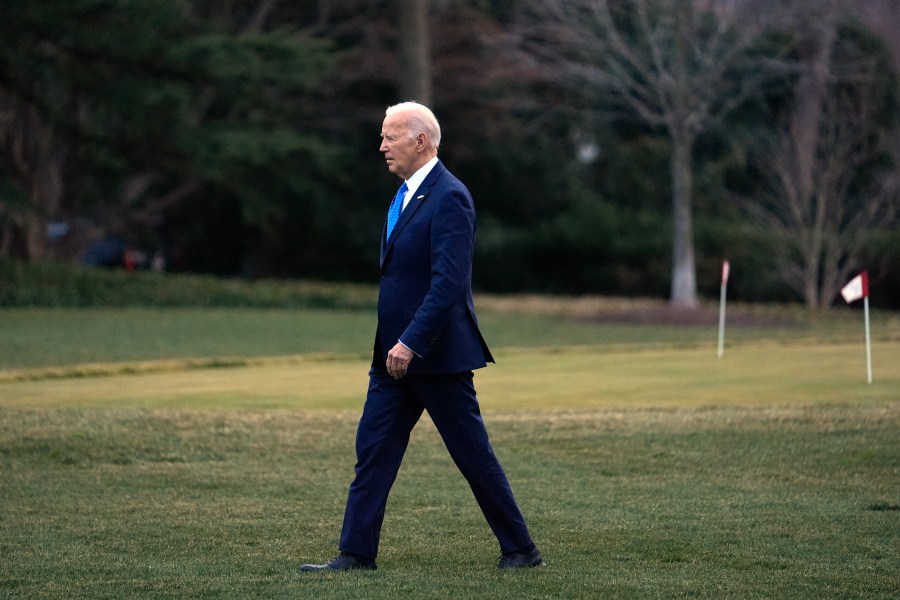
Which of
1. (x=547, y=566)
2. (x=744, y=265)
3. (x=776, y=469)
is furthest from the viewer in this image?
(x=744, y=265)

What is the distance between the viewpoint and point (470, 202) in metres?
5.34

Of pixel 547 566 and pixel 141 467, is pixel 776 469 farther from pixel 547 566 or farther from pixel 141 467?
pixel 141 467

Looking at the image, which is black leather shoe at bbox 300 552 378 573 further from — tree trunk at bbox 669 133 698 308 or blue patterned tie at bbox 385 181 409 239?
tree trunk at bbox 669 133 698 308

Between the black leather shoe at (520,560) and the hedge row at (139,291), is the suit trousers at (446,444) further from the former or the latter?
the hedge row at (139,291)

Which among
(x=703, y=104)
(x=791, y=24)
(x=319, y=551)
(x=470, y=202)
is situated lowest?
(x=319, y=551)

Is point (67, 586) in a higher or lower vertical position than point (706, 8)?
lower

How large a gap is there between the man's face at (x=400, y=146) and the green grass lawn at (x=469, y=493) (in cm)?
158

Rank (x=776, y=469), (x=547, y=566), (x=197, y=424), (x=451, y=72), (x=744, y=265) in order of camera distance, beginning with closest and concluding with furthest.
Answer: (x=547, y=566) → (x=776, y=469) → (x=197, y=424) → (x=744, y=265) → (x=451, y=72)

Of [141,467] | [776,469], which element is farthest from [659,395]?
[141,467]

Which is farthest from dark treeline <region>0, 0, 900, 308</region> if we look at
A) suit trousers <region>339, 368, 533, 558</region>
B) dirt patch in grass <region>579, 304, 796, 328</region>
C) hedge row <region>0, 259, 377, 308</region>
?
suit trousers <region>339, 368, 533, 558</region>

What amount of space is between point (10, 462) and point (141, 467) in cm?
80

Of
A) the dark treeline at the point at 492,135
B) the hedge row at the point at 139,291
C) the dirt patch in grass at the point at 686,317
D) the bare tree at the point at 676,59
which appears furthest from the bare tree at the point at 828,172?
the hedge row at the point at 139,291

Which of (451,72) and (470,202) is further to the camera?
(451,72)

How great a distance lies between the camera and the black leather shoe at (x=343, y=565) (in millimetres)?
5363
